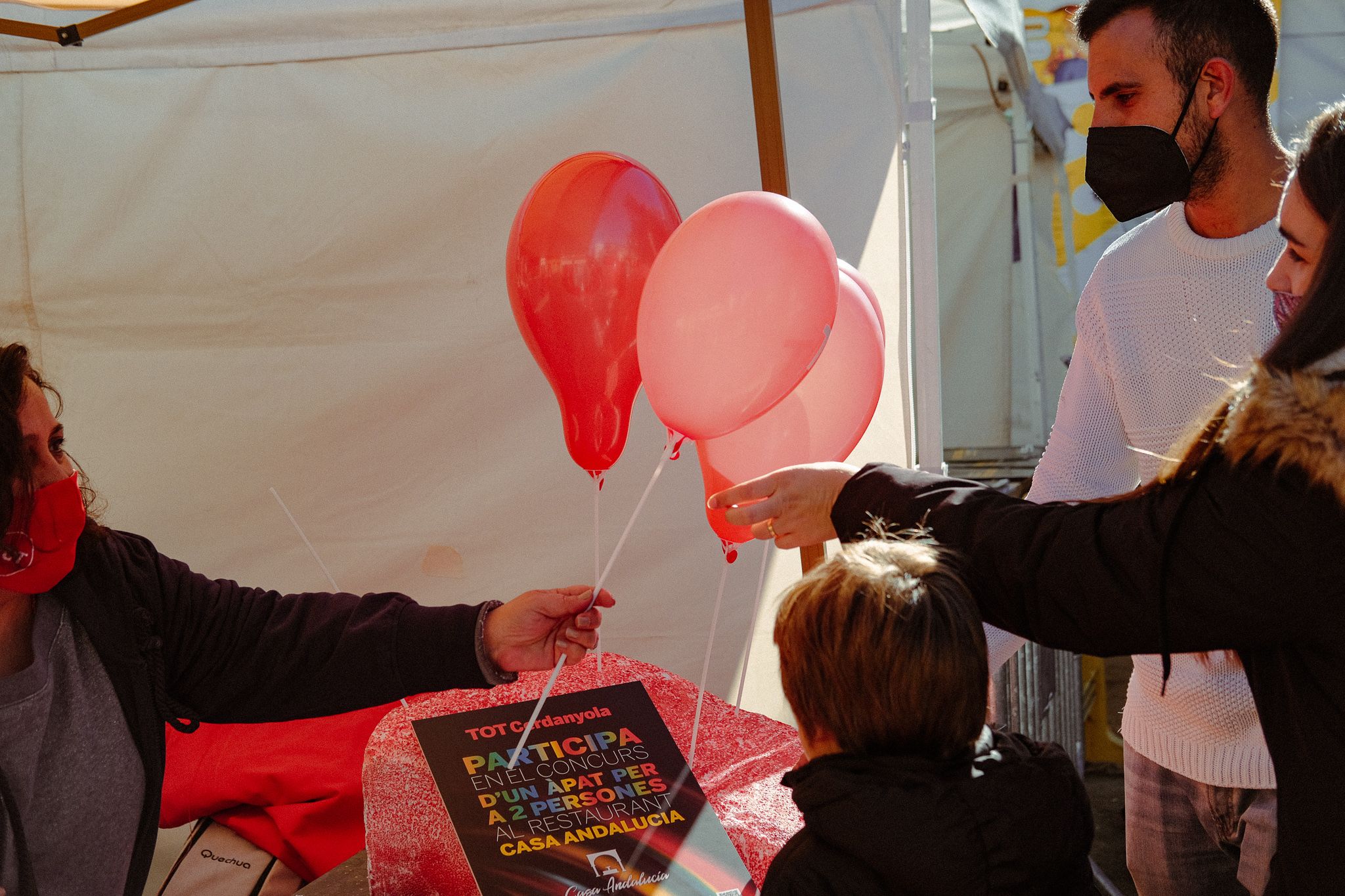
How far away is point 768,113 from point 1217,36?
1019 millimetres

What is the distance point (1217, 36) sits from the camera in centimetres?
167

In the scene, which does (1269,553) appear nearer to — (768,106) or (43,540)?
(43,540)

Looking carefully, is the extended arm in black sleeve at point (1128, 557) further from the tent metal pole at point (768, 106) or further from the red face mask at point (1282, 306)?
the tent metal pole at point (768, 106)

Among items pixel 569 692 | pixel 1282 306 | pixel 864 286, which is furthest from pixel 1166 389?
pixel 569 692

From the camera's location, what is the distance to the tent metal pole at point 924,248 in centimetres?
269

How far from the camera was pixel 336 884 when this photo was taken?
1.41 meters

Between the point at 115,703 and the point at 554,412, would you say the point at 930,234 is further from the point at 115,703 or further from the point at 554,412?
the point at 115,703

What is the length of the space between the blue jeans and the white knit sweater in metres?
0.03

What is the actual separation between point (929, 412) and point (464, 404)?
120cm

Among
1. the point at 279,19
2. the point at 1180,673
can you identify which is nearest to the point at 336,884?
the point at 1180,673

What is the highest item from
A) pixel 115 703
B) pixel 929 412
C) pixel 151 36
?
pixel 151 36

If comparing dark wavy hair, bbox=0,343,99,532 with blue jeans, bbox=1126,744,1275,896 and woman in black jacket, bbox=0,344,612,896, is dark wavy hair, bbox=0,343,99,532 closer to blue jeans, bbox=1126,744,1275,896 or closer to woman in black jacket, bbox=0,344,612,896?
woman in black jacket, bbox=0,344,612,896


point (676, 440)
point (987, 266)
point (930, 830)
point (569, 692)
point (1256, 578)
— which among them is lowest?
point (987, 266)

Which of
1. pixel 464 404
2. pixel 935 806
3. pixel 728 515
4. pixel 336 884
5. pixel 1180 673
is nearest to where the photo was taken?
pixel 935 806
